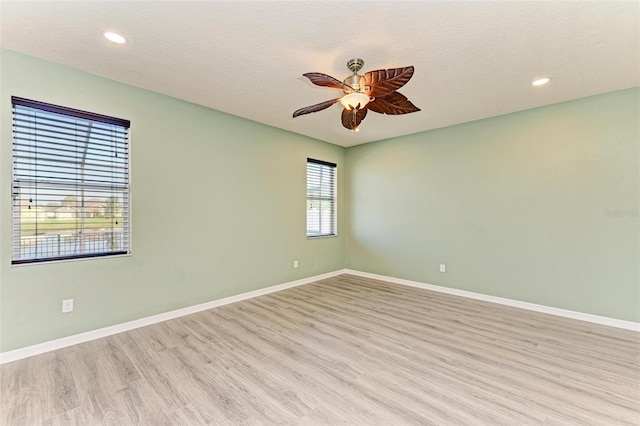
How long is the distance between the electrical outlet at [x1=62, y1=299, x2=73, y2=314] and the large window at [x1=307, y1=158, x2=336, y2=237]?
3.27 m

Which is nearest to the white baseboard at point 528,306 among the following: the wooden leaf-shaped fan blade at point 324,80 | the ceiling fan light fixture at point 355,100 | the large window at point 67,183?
the ceiling fan light fixture at point 355,100

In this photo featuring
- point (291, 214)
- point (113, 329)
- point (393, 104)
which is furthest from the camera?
point (291, 214)

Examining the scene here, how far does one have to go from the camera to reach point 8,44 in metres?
2.25

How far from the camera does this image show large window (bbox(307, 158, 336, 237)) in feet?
16.7

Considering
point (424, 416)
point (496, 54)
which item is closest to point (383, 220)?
point (496, 54)

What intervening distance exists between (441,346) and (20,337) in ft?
12.3

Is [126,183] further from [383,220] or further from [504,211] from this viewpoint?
[504,211]

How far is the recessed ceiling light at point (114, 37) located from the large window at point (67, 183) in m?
0.93

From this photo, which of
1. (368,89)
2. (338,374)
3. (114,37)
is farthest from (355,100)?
(338,374)

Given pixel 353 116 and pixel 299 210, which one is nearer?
pixel 353 116

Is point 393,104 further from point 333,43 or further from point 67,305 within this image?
point 67,305

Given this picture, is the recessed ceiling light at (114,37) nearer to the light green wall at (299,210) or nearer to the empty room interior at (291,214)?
the empty room interior at (291,214)

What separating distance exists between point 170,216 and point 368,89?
2639 millimetres

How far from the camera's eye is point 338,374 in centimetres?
214
